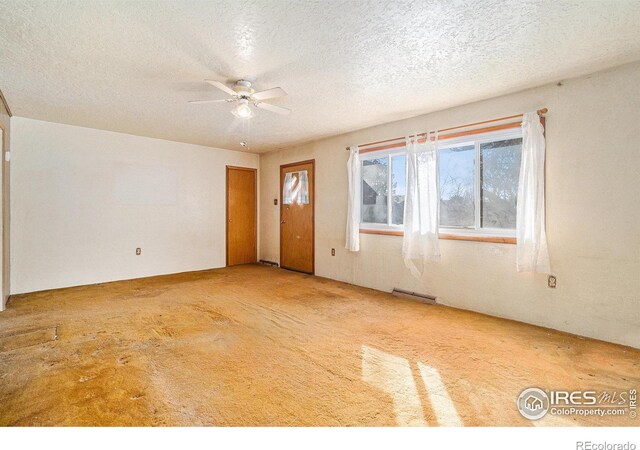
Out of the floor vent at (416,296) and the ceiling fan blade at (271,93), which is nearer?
the ceiling fan blade at (271,93)

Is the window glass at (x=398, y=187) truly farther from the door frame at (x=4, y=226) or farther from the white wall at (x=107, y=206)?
the door frame at (x=4, y=226)

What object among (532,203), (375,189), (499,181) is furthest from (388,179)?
(532,203)

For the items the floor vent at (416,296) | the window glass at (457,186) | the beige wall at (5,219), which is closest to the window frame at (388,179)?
the window glass at (457,186)

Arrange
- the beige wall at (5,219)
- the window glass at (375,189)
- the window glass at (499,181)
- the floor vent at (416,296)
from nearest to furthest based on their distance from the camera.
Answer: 1. the window glass at (499,181)
2. the beige wall at (5,219)
3. the floor vent at (416,296)
4. the window glass at (375,189)

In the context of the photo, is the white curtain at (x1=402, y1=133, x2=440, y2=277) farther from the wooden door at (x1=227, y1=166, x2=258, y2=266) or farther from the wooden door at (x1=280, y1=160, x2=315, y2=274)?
the wooden door at (x1=227, y1=166, x2=258, y2=266)

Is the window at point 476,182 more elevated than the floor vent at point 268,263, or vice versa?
the window at point 476,182

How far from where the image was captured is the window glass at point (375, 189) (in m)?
4.65

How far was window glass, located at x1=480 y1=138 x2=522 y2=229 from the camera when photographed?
3373 millimetres

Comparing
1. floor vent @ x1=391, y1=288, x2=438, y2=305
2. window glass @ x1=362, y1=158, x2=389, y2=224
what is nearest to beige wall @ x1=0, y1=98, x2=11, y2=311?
window glass @ x1=362, y1=158, x2=389, y2=224

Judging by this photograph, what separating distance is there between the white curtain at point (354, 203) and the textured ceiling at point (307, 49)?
113cm

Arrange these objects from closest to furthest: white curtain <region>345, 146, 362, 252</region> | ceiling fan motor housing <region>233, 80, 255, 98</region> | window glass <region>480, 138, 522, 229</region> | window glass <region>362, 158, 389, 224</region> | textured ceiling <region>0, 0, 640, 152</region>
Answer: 1. textured ceiling <region>0, 0, 640, 152</region>
2. ceiling fan motor housing <region>233, 80, 255, 98</region>
3. window glass <region>480, 138, 522, 229</region>
4. window glass <region>362, 158, 389, 224</region>
5. white curtain <region>345, 146, 362, 252</region>

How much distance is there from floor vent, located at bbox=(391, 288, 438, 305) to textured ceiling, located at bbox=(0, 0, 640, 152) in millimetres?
2413

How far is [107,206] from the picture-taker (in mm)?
5027

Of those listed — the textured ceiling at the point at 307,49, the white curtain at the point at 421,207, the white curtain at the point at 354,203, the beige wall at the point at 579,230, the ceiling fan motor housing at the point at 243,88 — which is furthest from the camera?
the white curtain at the point at 354,203
